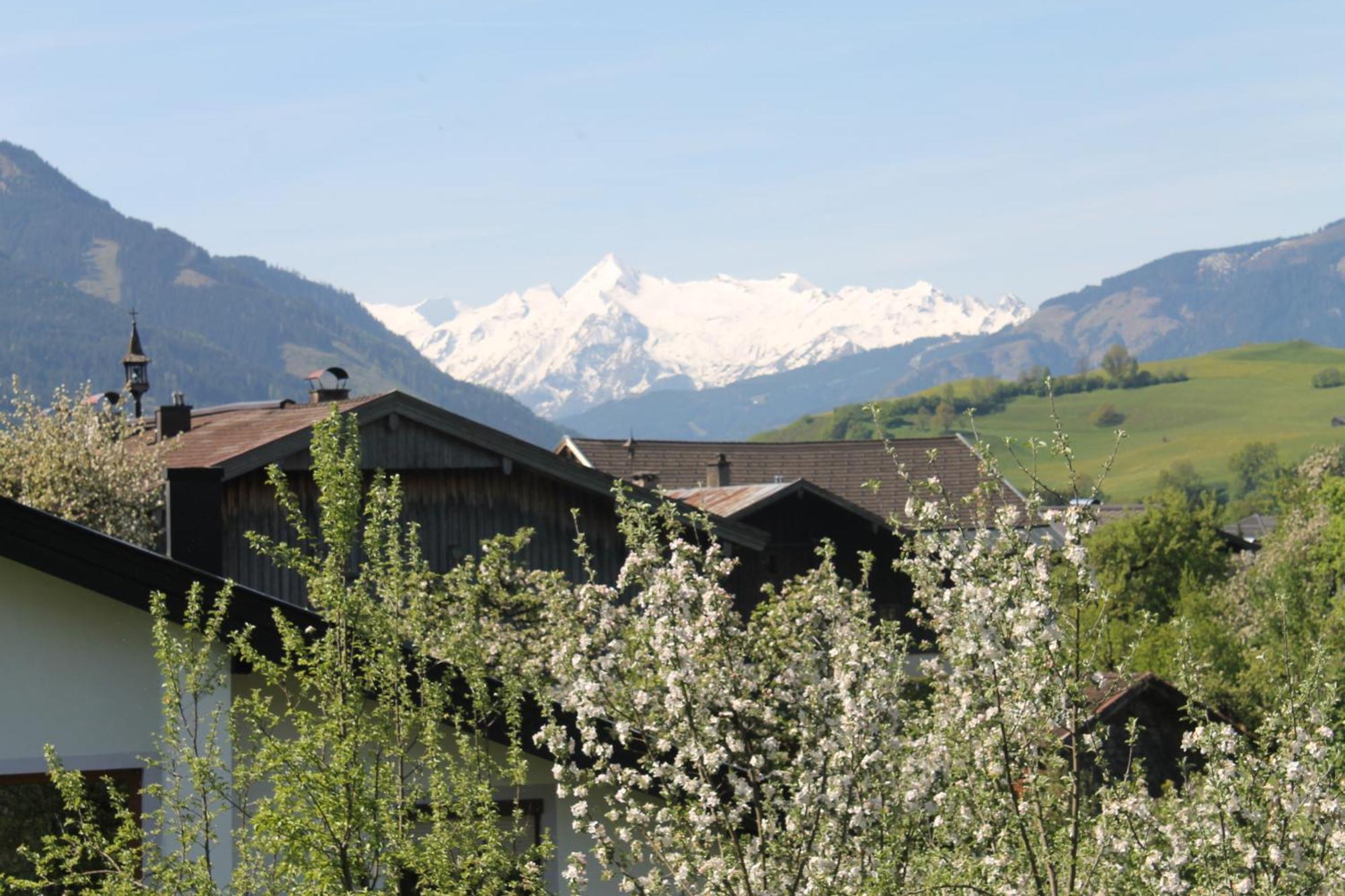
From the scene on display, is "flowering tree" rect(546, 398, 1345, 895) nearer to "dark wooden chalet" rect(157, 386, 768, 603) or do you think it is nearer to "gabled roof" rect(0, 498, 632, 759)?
"gabled roof" rect(0, 498, 632, 759)

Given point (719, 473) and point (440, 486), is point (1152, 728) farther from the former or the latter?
point (719, 473)

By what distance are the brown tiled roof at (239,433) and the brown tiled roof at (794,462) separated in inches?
918

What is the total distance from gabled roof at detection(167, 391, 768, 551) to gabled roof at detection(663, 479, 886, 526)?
7.11m

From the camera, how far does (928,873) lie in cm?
828

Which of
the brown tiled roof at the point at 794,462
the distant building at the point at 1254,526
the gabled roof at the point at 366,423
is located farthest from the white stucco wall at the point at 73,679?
the distant building at the point at 1254,526

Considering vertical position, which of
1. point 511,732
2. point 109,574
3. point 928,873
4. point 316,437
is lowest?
point 928,873

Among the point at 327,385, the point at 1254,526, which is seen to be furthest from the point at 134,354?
the point at 1254,526

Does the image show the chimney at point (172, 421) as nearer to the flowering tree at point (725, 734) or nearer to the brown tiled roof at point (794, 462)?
the flowering tree at point (725, 734)

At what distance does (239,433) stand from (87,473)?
10.9 feet

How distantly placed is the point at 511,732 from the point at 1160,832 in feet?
9.62

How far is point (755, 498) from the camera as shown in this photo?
33562 mm

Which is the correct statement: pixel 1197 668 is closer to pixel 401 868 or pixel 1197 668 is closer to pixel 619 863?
pixel 619 863

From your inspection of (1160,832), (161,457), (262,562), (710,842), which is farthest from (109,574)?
(161,457)

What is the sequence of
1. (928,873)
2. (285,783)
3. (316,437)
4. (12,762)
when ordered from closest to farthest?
(285,783)
(316,437)
(928,873)
(12,762)
